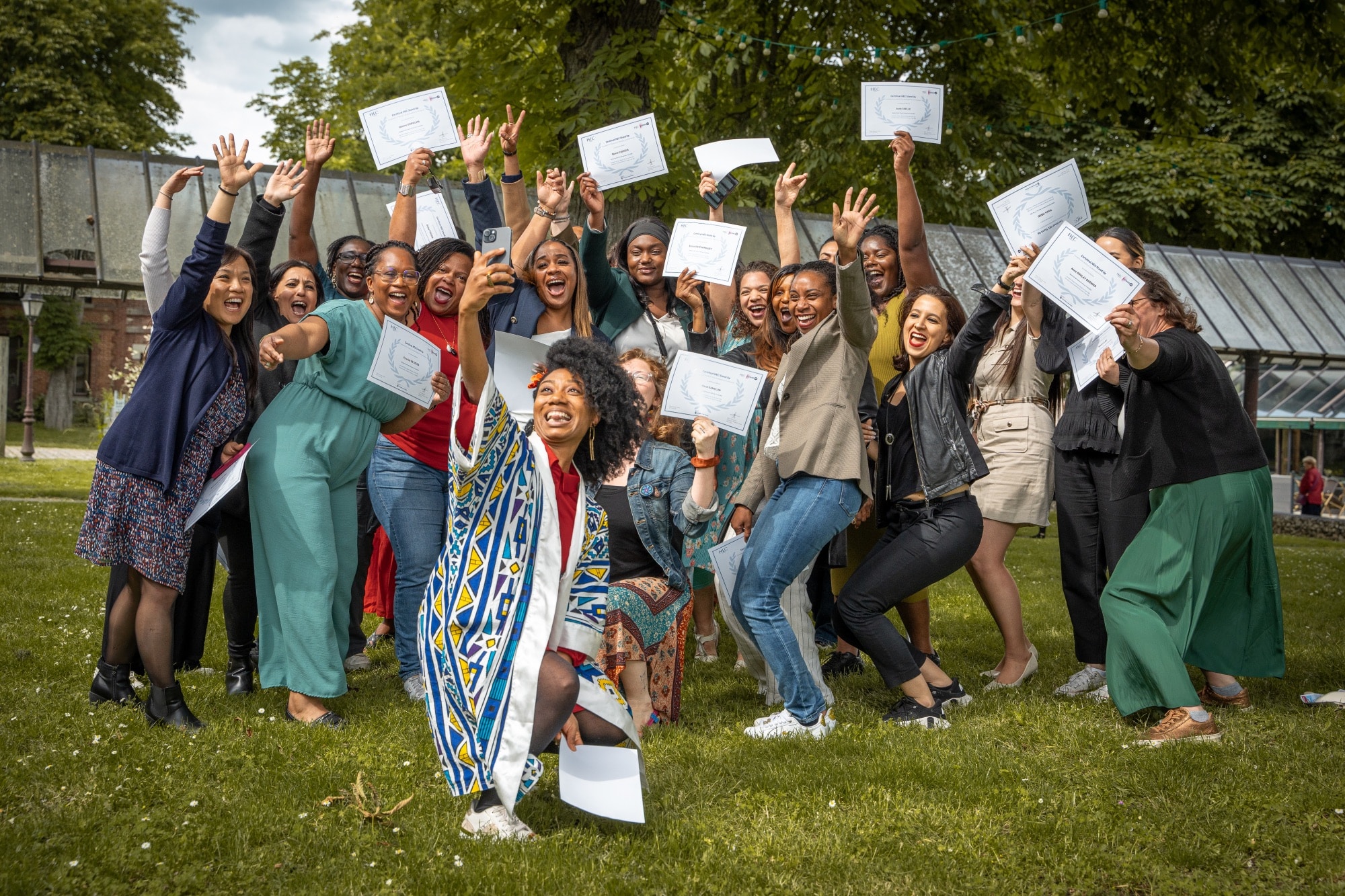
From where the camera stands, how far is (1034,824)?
156 inches

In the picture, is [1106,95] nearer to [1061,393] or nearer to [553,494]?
[1061,393]

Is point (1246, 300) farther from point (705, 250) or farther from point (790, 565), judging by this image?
point (790, 565)

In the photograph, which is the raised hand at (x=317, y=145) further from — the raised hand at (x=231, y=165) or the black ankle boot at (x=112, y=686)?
the black ankle boot at (x=112, y=686)

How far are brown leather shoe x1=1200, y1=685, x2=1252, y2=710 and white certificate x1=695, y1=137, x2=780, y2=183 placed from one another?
3.69 m

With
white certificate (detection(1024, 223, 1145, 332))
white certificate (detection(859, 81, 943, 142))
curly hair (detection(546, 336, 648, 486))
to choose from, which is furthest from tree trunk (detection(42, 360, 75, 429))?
white certificate (detection(1024, 223, 1145, 332))

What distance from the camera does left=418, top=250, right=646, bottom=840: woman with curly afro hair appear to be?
367 centimetres

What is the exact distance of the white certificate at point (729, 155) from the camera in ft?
22.2

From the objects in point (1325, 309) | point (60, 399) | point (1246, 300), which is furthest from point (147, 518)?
point (60, 399)

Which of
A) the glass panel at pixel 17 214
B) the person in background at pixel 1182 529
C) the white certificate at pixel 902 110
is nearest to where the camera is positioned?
the person in background at pixel 1182 529

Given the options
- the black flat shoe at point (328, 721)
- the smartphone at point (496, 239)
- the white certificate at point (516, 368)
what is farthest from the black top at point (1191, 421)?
the black flat shoe at point (328, 721)

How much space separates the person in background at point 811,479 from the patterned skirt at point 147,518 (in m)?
2.40

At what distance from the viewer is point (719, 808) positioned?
4137 millimetres

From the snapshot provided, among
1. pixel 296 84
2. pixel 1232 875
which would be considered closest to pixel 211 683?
pixel 1232 875

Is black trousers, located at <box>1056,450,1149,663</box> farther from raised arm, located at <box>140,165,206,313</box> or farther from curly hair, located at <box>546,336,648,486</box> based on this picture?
raised arm, located at <box>140,165,206,313</box>
